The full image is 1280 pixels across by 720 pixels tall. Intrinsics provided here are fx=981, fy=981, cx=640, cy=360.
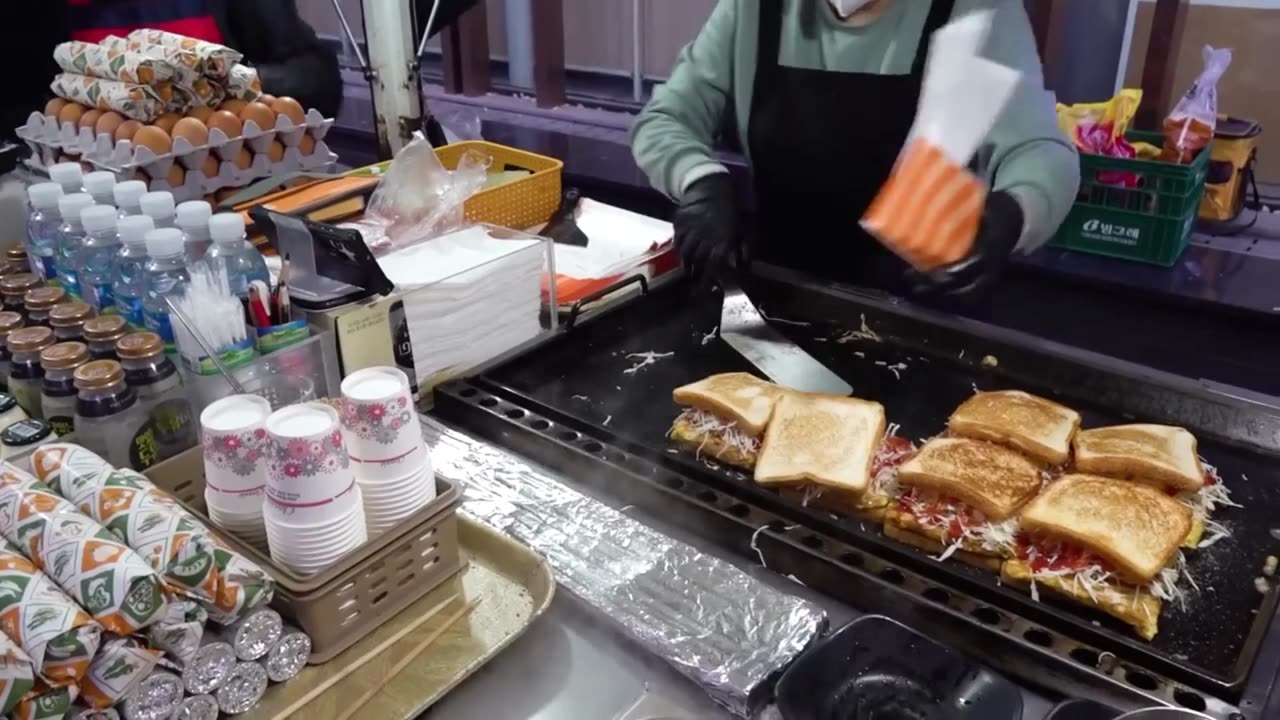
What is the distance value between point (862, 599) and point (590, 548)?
337 millimetres

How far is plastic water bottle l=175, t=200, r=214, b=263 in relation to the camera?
146 cm

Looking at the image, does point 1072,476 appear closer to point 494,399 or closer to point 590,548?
point 590,548

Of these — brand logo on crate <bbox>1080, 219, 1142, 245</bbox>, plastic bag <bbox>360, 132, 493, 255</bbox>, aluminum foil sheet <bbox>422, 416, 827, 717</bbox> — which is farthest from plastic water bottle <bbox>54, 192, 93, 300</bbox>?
brand logo on crate <bbox>1080, 219, 1142, 245</bbox>

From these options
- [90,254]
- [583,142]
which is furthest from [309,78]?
[90,254]

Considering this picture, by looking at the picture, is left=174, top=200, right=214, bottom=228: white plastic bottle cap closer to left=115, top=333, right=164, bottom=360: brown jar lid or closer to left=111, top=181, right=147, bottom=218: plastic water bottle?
left=111, top=181, right=147, bottom=218: plastic water bottle

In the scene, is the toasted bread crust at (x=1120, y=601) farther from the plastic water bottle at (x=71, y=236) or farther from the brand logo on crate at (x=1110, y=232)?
the brand logo on crate at (x=1110, y=232)

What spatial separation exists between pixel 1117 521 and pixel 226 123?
1870 mm

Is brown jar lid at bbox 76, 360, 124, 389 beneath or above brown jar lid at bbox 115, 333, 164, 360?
beneath

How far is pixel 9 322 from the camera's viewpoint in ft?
4.54

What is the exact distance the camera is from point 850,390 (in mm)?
1626

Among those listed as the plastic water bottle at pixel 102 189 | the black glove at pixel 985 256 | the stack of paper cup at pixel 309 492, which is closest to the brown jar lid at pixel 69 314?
the plastic water bottle at pixel 102 189

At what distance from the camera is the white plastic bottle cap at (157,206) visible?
1518 millimetres

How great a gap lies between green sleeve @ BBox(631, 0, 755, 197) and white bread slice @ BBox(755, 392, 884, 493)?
80 cm

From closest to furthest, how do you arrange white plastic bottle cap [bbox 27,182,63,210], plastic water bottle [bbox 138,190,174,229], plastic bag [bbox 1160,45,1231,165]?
plastic water bottle [bbox 138,190,174,229]
white plastic bottle cap [bbox 27,182,63,210]
plastic bag [bbox 1160,45,1231,165]
